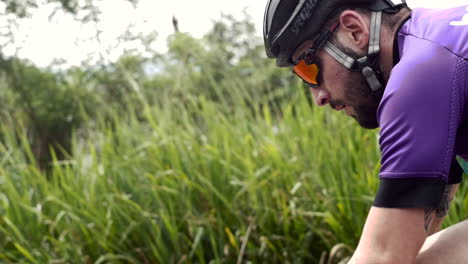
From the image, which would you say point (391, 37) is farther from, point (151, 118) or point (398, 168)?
point (151, 118)

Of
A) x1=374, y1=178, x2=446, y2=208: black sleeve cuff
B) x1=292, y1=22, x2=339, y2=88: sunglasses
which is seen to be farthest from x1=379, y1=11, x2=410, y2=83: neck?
x1=374, y1=178, x2=446, y2=208: black sleeve cuff

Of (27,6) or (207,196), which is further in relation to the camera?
(27,6)

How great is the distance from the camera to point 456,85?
1.36 metres

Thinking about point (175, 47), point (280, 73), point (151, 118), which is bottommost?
point (280, 73)

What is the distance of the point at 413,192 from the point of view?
4.42 feet

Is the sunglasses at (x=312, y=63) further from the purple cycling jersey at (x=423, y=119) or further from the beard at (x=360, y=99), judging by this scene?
the purple cycling jersey at (x=423, y=119)

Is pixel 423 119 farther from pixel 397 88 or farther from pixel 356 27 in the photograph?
pixel 356 27

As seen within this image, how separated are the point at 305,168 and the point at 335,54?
5.89 ft

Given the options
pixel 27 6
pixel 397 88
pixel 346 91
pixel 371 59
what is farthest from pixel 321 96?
pixel 27 6

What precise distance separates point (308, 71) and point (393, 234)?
0.63 m

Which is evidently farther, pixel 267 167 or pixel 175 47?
pixel 175 47

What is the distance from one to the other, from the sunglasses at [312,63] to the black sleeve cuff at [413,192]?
50 centimetres

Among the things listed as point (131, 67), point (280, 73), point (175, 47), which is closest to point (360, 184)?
point (175, 47)

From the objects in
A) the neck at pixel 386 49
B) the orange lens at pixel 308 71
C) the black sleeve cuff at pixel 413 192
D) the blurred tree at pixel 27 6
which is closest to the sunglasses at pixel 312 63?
the orange lens at pixel 308 71
